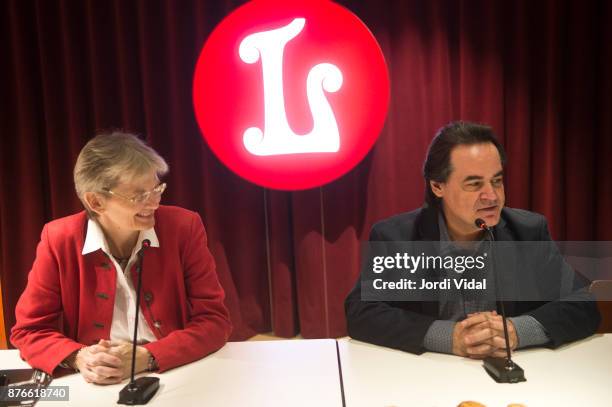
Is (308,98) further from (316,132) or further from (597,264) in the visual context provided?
(597,264)

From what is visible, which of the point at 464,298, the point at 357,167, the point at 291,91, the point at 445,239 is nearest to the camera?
the point at 464,298

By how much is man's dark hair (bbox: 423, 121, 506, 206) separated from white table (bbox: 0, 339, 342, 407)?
0.67 metres

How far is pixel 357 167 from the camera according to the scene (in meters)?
2.73

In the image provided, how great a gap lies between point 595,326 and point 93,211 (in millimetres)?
1584

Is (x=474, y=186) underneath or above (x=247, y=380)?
above

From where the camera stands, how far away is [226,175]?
2.77 metres

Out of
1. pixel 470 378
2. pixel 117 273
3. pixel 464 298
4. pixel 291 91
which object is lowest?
pixel 470 378

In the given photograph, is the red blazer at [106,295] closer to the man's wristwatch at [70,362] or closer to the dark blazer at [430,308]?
the man's wristwatch at [70,362]

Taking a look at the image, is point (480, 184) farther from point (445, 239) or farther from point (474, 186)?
point (445, 239)

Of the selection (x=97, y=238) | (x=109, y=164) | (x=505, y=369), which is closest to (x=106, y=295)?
(x=97, y=238)

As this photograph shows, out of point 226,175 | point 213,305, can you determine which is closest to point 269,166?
point 226,175

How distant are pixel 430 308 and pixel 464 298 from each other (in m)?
0.11

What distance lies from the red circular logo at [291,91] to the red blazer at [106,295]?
0.86 meters

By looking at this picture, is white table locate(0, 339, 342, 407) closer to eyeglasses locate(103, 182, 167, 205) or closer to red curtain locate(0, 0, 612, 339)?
eyeglasses locate(103, 182, 167, 205)
